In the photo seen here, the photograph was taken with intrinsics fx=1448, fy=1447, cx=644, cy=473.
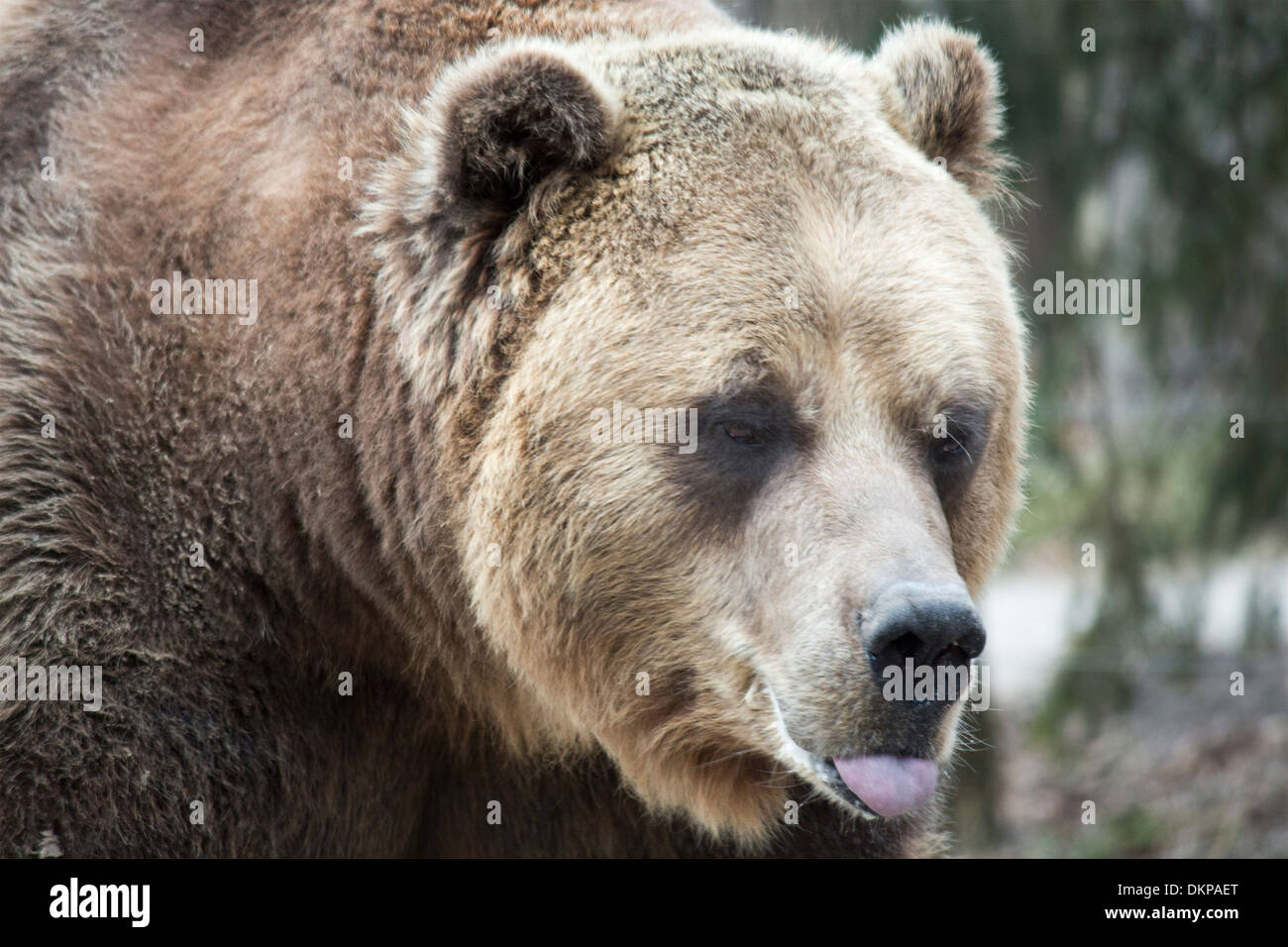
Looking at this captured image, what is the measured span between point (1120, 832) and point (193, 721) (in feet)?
22.0

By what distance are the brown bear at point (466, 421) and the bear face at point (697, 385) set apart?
10 millimetres

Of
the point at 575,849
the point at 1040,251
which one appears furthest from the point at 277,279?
the point at 1040,251

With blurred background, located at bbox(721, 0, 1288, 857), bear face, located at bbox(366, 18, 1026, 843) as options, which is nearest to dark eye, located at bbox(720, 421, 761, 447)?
bear face, located at bbox(366, 18, 1026, 843)

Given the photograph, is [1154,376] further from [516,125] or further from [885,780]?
[516,125]

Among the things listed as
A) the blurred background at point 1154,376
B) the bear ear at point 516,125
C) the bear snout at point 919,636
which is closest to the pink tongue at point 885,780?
the bear snout at point 919,636

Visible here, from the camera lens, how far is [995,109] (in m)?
4.59

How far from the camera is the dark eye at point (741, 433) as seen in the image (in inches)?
147

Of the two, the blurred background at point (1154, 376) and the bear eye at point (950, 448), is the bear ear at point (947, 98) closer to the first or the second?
the bear eye at point (950, 448)

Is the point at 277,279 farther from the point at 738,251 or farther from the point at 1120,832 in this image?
the point at 1120,832

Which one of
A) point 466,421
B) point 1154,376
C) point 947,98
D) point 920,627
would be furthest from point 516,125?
point 1154,376

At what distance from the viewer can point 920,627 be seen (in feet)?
11.0

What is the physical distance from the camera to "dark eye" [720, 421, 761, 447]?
3732 millimetres

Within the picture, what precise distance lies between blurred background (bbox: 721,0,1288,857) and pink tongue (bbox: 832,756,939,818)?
496cm

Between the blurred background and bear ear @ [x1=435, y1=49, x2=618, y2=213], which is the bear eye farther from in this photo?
the blurred background
